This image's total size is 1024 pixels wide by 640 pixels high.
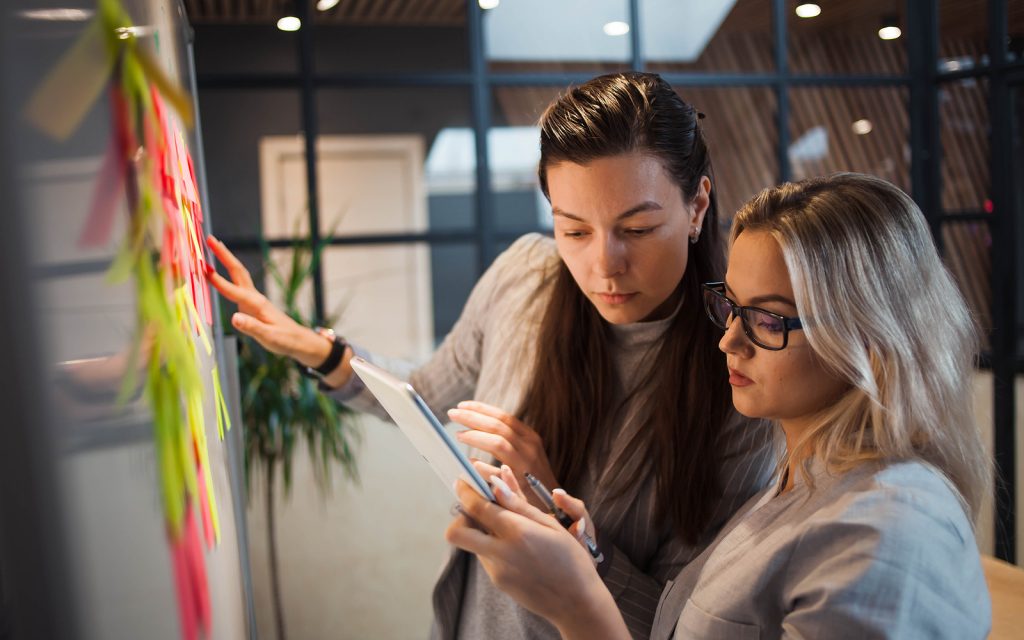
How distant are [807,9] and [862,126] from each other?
1.94 feet

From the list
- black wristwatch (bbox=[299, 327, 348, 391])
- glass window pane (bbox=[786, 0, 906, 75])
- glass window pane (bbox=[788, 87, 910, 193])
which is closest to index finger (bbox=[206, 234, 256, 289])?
black wristwatch (bbox=[299, 327, 348, 391])

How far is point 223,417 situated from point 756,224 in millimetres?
739

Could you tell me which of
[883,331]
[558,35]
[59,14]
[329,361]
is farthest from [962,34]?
[59,14]

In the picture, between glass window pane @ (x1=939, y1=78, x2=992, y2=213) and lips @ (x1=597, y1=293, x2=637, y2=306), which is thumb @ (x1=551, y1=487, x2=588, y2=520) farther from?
glass window pane @ (x1=939, y1=78, x2=992, y2=213)

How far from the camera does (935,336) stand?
0.97m

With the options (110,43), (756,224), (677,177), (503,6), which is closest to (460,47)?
(503,6)

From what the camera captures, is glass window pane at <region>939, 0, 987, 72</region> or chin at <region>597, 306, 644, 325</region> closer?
chin at <region>597, 306, 644, 325</region>

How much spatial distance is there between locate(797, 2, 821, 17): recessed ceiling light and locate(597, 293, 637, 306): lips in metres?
3.18

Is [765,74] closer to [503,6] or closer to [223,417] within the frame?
[503,6]

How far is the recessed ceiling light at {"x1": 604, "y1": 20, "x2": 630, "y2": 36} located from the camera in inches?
155

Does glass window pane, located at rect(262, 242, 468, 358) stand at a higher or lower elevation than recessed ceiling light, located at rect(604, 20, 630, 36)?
lower

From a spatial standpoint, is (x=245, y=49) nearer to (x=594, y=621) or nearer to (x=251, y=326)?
(x=251, y=326)

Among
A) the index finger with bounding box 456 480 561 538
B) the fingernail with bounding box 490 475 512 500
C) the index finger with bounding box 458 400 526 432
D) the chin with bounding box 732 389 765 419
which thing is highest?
the chin with bounding box 732 389 765 419

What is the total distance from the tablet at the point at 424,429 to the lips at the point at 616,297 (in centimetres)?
38
